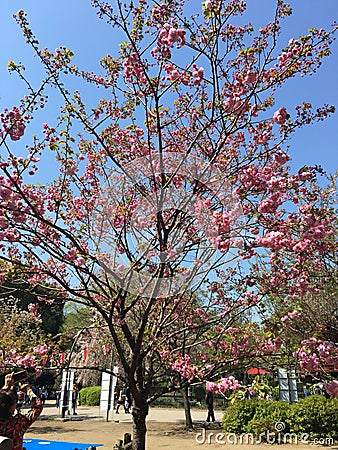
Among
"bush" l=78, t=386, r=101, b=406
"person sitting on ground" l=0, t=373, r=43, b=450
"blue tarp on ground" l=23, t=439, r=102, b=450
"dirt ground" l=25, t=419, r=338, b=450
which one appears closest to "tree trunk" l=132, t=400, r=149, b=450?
"person sitting on ground" l=0, t=373, r=43, b=450

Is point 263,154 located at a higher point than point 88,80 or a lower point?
lower

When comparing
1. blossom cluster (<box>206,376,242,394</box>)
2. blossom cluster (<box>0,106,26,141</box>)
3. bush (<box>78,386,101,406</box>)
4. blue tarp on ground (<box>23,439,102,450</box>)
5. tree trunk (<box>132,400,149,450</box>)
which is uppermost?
blossom cluster (<box>0,106,26,141</box>)

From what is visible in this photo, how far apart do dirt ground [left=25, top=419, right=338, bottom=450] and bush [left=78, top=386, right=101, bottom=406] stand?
325 inches

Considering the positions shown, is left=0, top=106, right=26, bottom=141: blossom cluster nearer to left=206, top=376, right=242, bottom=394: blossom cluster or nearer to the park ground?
left=206, top=376, right=242, bottom=394: blossom cluster

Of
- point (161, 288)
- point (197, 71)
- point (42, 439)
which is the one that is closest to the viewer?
point (197, 71)

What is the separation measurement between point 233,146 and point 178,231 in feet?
4.27

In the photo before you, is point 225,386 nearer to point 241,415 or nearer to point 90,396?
point 241,415

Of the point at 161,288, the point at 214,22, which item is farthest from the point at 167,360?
the point at 214,22

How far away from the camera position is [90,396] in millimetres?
21562

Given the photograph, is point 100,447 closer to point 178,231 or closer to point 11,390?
point 178,231

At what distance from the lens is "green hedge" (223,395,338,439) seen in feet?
28.7

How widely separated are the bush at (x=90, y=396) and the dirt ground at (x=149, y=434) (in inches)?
325

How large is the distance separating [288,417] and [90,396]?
14747 millimetres

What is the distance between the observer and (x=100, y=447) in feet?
27.2
